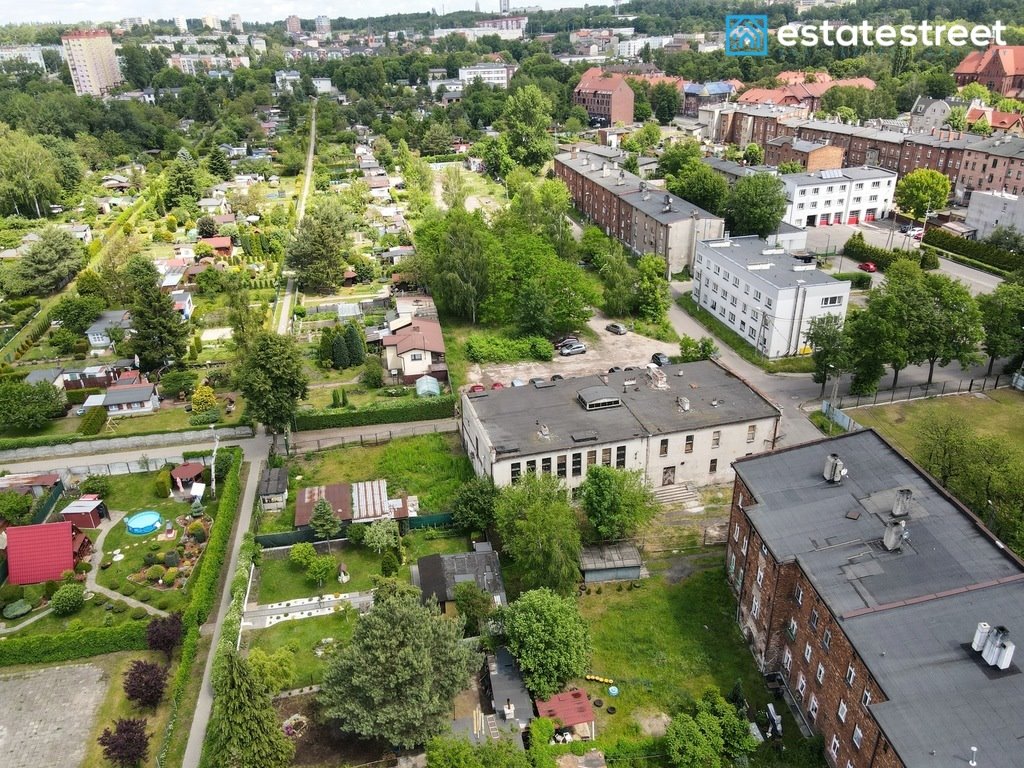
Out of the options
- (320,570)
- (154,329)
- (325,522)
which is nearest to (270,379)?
(325,522)

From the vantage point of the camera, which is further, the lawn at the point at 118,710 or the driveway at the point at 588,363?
the driveway at the point at 588,363

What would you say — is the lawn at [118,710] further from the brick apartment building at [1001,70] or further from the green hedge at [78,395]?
the brick apartment building at [1001,70]

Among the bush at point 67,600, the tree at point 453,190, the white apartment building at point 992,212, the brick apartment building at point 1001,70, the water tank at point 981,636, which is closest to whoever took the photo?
the water tank at point 981,636

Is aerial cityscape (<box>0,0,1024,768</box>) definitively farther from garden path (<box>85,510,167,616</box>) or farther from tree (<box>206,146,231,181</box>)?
tree (<box>206,146,231,181</box>)

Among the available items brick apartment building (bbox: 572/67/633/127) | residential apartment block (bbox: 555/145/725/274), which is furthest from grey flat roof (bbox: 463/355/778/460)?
brick apartment building (bbox: 572/67/633/127)

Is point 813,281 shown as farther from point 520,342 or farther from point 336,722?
point 336,722

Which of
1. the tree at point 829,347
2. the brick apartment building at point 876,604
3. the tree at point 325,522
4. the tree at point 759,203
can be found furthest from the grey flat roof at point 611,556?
the tree at point 759,203
